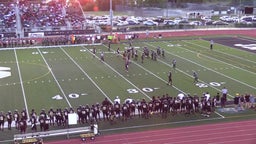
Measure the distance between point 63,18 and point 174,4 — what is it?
42980 millimetres

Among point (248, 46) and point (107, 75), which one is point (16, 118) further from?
point (248, 46)

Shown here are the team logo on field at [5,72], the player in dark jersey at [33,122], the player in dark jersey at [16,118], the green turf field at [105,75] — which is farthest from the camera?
the team logo on field at [5,72]

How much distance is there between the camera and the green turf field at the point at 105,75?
23.1m

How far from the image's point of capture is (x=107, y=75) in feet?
91.8

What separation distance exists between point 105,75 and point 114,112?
9.15 m

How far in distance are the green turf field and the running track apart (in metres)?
1.89

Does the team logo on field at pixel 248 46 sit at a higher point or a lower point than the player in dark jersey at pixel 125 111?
higher

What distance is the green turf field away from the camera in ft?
75.6

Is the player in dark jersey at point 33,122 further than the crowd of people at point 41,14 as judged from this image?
No

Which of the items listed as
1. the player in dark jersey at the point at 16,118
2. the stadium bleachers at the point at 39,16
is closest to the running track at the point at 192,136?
the player in dark jersey at the point at 16,118

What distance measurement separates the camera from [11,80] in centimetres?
2672

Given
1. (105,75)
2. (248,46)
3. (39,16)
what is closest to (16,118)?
(105,75)

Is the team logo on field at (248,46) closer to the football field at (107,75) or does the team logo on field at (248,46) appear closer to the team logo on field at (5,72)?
the football field at (107,75)

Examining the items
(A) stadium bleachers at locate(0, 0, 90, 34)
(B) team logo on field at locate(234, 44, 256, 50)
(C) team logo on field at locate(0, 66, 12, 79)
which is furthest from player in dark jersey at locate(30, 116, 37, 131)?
(A) stadium bleachers at locate(0, 0, 90, 34)
